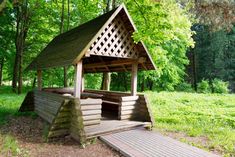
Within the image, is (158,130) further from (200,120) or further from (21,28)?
(21,28)

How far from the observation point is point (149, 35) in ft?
28.4

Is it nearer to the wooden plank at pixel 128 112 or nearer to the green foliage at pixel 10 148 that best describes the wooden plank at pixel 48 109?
the green foliage at pixel 10 148

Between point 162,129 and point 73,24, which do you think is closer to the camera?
point 162,129

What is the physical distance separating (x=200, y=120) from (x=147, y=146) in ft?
15.7

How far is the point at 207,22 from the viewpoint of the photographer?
32.3 feet

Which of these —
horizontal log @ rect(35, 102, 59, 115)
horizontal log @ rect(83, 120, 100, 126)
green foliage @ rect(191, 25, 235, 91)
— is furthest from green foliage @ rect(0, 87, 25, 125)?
green foliage @ rect(191, 25, 235, 91)

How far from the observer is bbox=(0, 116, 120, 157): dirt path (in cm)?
597

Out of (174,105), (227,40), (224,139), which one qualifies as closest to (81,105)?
(224,139)

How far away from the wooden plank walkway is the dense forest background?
322cm

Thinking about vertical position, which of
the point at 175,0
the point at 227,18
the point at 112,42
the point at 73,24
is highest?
the point at 73,24

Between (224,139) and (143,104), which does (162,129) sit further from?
(224,139)

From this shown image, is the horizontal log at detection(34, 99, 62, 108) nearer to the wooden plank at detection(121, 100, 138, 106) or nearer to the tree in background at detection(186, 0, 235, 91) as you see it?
the wooden plank at detection(121, 100, 138, 106)

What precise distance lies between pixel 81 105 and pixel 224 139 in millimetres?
4485

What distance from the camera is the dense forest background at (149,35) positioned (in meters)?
9.07
